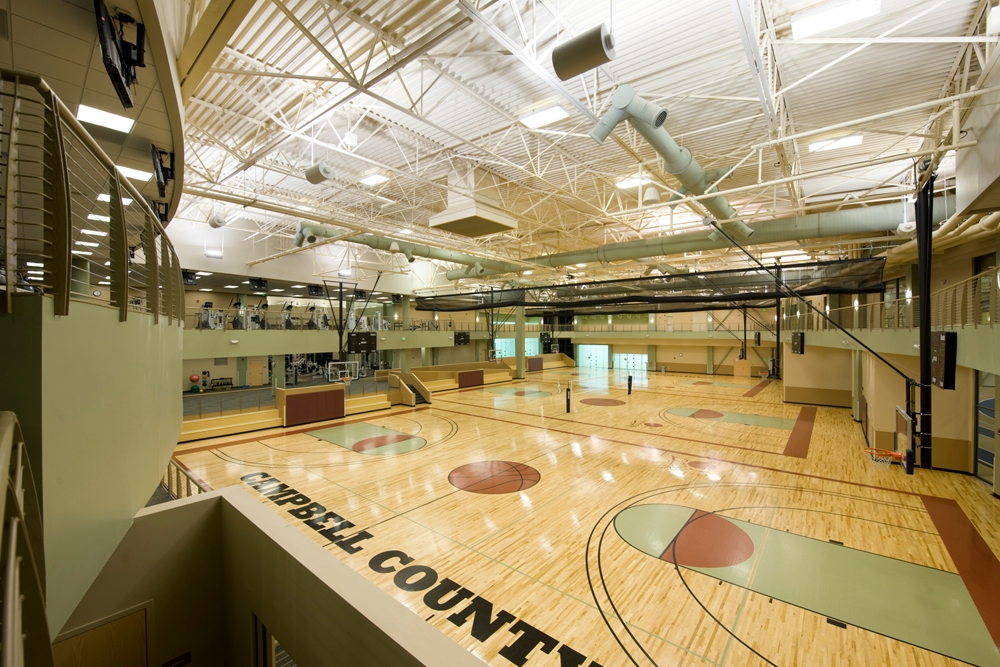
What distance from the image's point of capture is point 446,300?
2170 cm

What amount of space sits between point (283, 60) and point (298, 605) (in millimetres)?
8068

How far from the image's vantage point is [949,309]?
7.40 meters

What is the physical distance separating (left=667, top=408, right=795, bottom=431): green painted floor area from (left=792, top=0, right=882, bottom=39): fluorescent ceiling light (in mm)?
12771

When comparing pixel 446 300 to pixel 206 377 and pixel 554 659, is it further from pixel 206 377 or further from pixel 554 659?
pixel 554 659

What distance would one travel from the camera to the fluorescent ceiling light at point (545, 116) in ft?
25.8

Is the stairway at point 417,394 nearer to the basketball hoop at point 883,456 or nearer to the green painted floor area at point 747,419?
the green painted floor area at point 747,419

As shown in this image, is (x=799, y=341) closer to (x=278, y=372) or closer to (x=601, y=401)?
(x=601, y=401)

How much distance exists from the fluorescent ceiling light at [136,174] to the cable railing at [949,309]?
11.6 meters

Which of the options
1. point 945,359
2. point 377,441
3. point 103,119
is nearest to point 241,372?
point 377,441

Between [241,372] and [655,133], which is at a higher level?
[655,133]

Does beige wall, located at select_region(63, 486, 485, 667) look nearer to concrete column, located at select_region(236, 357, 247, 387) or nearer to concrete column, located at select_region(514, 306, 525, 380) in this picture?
concrete column, located at select_region(514, 306, 525, 380)

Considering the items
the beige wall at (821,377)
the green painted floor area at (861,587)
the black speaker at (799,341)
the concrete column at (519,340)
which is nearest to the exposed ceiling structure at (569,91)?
the black speaker at (799,341)

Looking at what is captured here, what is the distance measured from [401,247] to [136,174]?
34.4ft

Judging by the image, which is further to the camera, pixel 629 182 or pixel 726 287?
pixel 726 287
